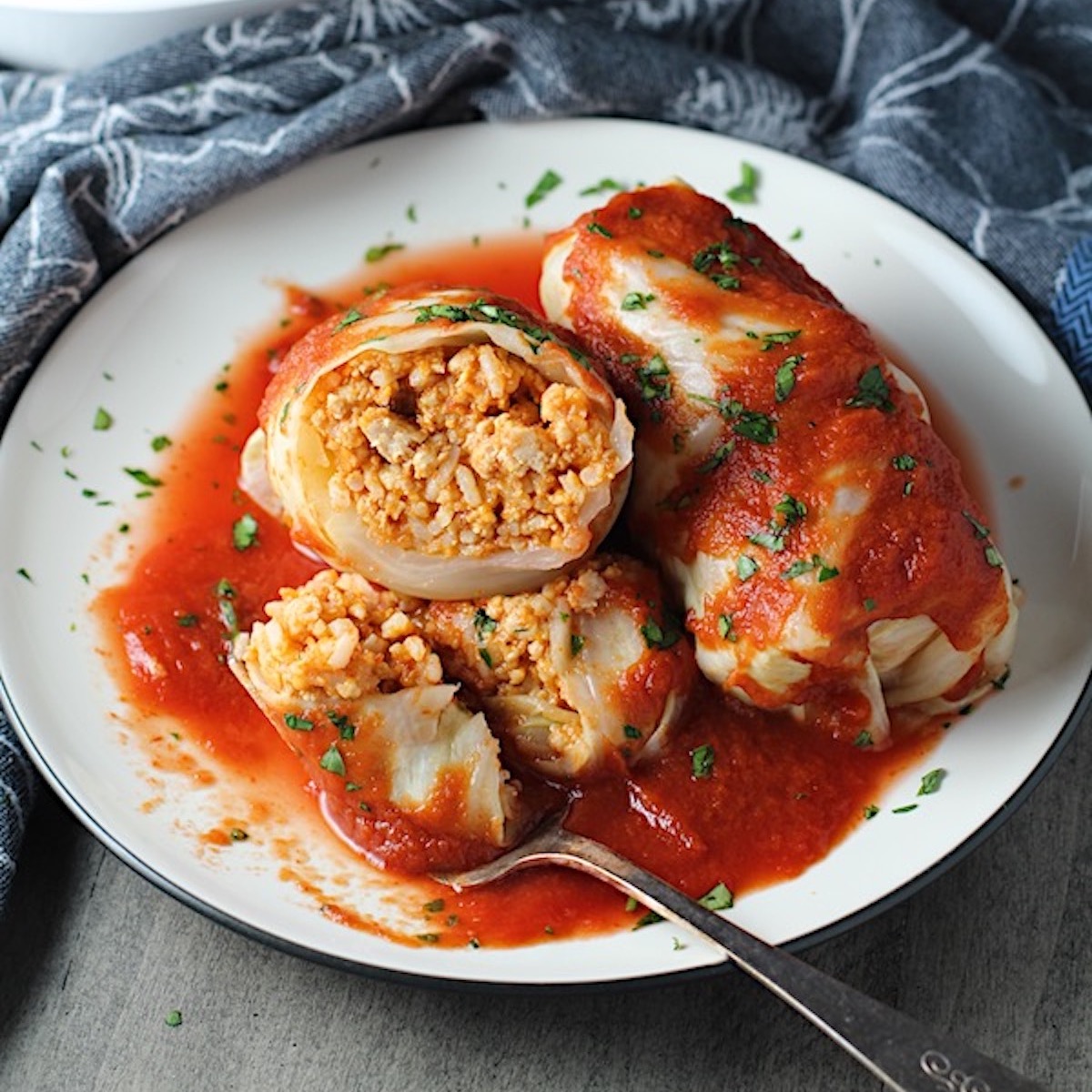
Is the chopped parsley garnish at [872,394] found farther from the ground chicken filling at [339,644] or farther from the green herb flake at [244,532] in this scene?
the green herb flake at [244,532]

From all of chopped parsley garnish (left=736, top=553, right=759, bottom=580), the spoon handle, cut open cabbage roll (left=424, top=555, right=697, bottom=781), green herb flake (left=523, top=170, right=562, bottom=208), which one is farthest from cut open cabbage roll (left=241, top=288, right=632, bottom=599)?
green herb flake (left=523, top=170, right=562, bottom=208)

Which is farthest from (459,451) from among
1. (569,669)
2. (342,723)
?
(342,723)

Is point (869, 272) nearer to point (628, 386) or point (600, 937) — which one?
point (628, 386)

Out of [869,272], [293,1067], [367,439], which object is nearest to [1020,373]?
[869,272]

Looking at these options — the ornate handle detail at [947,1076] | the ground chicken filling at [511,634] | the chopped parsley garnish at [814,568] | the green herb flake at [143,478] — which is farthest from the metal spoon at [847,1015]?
the green herb flake at [143,478]

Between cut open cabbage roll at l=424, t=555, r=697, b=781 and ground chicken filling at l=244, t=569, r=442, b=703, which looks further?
cut open cabbage roll at l=424, t=555, r=697, b=781

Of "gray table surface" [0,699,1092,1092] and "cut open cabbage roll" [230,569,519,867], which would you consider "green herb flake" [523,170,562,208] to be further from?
Result: "gray table surface" [0,699,1092,1092]
